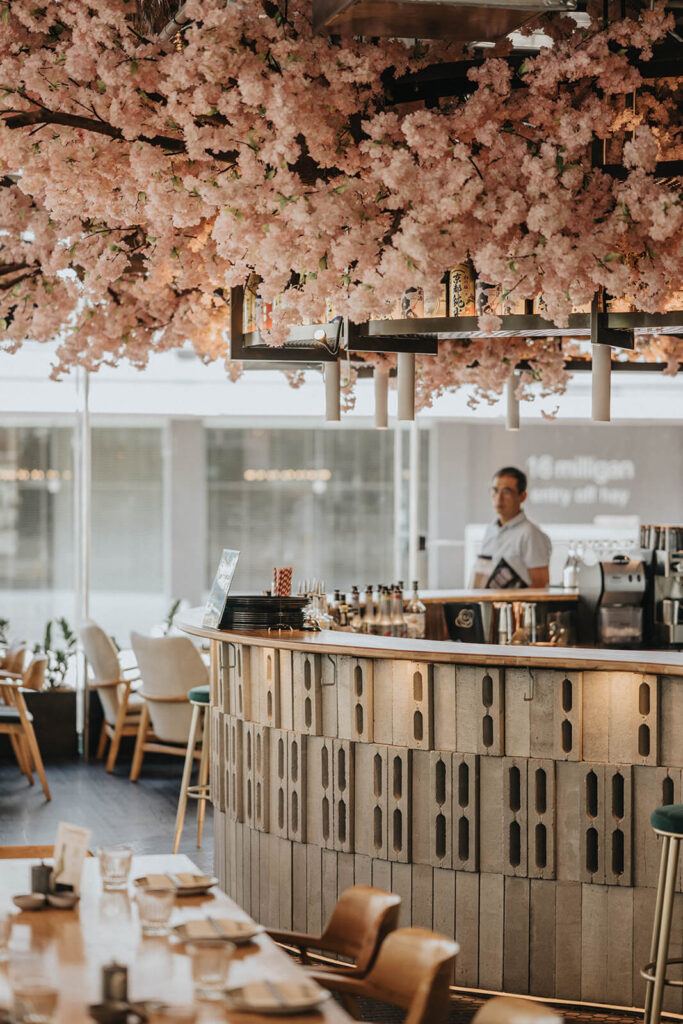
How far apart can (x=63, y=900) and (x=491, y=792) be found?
7.27 ft

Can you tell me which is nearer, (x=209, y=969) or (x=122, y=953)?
(x=209, y=969)

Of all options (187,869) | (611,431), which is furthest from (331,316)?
(611,431)

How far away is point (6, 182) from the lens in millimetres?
6051

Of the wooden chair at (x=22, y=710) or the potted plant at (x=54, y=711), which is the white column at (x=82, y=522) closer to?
the potted plant at (x=54, y=711)

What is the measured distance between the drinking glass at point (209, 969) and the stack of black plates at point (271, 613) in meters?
3.14

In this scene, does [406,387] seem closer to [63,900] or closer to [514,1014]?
[63,900]

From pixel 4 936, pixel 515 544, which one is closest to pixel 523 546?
pixel 515 544

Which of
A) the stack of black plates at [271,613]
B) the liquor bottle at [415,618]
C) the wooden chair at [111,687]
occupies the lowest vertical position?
the wooden chair at [111,687]

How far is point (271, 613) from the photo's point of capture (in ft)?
18.2

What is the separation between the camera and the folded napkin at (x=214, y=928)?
107 inches

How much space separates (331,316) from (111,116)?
165 centimetres

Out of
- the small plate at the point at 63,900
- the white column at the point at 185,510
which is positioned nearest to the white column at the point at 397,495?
the white column at the point at 185,510

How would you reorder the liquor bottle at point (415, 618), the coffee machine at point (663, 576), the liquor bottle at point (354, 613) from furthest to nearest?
the coffee machine at point (663, 576) < the liquor bottle at point (415, 618) < the liquor bottle at point (354, 613)

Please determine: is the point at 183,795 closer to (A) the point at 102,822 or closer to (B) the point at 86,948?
(A) the point at 102,822
